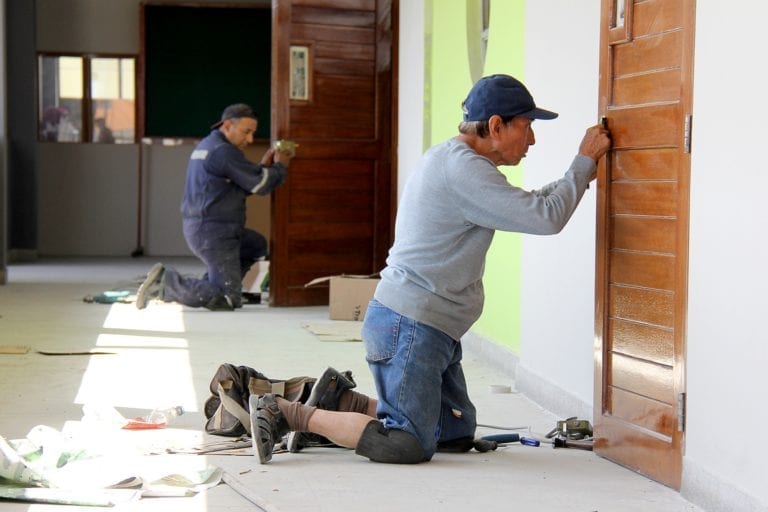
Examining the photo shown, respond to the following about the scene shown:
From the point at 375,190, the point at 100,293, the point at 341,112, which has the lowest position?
the point at 100,293

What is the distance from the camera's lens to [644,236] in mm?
3918

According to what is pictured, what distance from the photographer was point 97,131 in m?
13.9

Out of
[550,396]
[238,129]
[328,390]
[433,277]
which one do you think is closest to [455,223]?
[433,277]

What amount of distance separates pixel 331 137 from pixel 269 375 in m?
3.48

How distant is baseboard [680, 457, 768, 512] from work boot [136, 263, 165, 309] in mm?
5538

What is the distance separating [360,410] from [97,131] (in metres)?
10.3

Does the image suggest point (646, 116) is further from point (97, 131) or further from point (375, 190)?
point (97, 131)

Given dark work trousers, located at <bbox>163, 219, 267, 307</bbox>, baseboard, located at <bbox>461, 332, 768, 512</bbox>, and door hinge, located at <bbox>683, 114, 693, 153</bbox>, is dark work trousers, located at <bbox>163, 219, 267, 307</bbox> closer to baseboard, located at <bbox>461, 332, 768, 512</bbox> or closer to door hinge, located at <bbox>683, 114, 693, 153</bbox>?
baseboard, located at <bbox>461, 332, 768, 512</bbox>

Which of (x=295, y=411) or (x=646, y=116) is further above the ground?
(x=646, y=116)

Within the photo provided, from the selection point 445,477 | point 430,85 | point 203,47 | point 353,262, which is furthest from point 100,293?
point 445,477

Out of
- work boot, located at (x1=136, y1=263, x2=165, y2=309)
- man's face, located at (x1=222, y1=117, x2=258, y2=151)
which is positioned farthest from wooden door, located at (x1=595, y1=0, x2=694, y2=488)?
work boot, located at (x1=136, y1=263, x2=165, y2=309)

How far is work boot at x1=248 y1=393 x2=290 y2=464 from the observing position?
12.9 ft

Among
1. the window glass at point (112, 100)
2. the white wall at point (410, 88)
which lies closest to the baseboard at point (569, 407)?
the white wall at point (410, 88)

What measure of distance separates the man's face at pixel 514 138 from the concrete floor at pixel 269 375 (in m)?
1.02
